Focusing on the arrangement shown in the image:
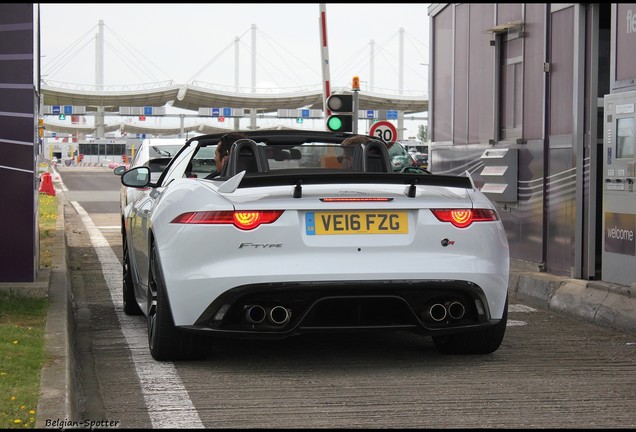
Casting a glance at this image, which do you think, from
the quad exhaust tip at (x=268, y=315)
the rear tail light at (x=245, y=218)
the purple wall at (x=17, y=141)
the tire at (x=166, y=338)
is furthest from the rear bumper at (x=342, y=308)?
the purple wall at (x=17, y=141)

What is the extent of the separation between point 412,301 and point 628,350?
2.00 m

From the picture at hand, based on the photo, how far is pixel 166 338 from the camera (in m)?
6.30

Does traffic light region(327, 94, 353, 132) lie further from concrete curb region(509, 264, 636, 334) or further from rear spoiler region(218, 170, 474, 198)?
rear spoiler region(218, 170, 474, 198)

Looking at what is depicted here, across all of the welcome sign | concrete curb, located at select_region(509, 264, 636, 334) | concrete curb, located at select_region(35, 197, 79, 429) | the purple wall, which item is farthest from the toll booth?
the purple wall

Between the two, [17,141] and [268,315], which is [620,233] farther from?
[17,141]

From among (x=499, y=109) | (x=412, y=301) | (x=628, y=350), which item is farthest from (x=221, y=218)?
(x=499, y=109)

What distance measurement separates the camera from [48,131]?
7367 inches

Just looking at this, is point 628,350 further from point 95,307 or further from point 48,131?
point 48,131

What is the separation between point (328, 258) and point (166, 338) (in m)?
1.10

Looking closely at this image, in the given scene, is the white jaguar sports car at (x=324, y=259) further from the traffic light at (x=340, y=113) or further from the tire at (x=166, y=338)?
the traffic light at (x=340, y=113)

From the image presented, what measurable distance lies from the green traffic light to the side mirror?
872cm

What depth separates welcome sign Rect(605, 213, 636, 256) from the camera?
29.0 ft

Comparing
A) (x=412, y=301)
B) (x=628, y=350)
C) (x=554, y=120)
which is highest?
(x=554, y=120)

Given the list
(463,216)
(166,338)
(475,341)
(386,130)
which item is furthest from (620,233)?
(386,130)
